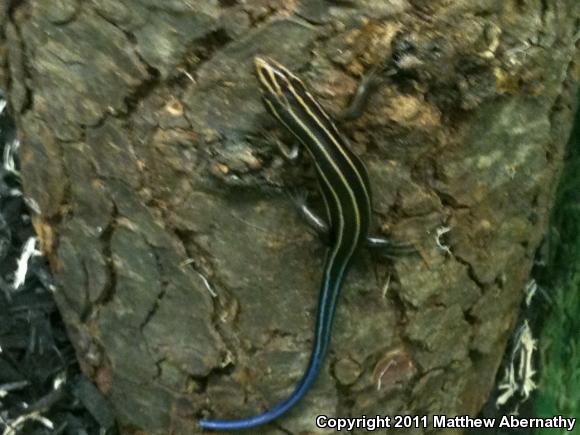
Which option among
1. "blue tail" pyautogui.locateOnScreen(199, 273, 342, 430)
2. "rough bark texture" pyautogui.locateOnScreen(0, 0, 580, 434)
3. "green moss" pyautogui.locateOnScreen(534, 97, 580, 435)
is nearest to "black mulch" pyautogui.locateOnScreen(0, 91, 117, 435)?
"rough bark texture" pyautogui.locateOnScreen(0, 0, 580, 434)

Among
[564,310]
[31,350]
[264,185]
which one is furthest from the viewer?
[564,310]

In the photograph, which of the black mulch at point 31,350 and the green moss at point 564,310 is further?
the green moss at point 564,310

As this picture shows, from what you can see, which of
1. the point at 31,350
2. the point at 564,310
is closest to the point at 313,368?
the point at 31,350

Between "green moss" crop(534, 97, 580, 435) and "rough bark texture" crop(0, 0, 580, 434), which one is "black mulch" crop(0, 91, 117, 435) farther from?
"green moss" crop(534, 97, 580, 435)

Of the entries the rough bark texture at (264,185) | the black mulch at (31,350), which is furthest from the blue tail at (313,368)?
the black mulch at (31,350)

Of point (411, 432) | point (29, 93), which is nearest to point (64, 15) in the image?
point (29, 93)

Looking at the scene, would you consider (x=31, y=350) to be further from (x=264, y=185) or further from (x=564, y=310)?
(x=564, y=310)

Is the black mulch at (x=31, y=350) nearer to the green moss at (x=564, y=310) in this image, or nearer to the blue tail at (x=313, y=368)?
the blue tail at (x=313, y=368)

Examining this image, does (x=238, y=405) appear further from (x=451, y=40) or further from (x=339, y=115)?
(x=451, y=40)
